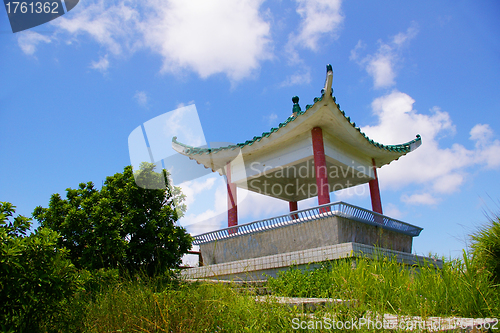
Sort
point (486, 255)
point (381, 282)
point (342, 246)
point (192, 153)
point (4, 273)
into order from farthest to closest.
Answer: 1. point (192, 153)
2. point (342, 246)
3. point (486, 255)
4. point (381, 282)
5. point (4, 273)

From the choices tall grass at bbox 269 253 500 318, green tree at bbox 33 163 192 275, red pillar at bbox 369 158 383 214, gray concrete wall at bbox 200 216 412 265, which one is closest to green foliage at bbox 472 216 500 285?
tall grass at bbox 269 253 500 318

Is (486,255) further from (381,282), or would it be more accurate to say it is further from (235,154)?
(235,154)

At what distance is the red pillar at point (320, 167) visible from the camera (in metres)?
9.10

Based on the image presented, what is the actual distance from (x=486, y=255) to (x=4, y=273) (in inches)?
231

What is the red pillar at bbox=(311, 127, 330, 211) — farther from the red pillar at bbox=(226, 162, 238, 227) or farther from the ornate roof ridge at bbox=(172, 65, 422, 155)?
the red pillar at bbox=(226, 162, 238, 227)

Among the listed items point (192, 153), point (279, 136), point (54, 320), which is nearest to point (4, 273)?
point (54, 320)

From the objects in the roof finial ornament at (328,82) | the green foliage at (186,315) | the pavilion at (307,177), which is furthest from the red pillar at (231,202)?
the green foliage at (186,315)

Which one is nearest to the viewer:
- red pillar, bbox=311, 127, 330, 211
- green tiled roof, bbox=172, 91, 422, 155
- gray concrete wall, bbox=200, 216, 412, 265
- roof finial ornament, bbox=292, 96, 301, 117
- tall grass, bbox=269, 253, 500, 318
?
tall grass, bbox=269, 253, 500, 318

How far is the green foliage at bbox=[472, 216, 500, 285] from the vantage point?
452 centimetres

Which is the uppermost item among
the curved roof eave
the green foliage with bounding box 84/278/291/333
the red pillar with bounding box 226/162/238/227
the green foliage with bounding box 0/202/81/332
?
the curved roof eave

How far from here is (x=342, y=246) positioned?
23.8 ft

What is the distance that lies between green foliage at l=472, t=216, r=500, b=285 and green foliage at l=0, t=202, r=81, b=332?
522cm

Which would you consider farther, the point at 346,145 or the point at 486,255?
the point at 346,145

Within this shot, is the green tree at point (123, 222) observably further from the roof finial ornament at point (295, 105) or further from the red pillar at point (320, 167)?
the roof finial ornament at point (295, 105)
